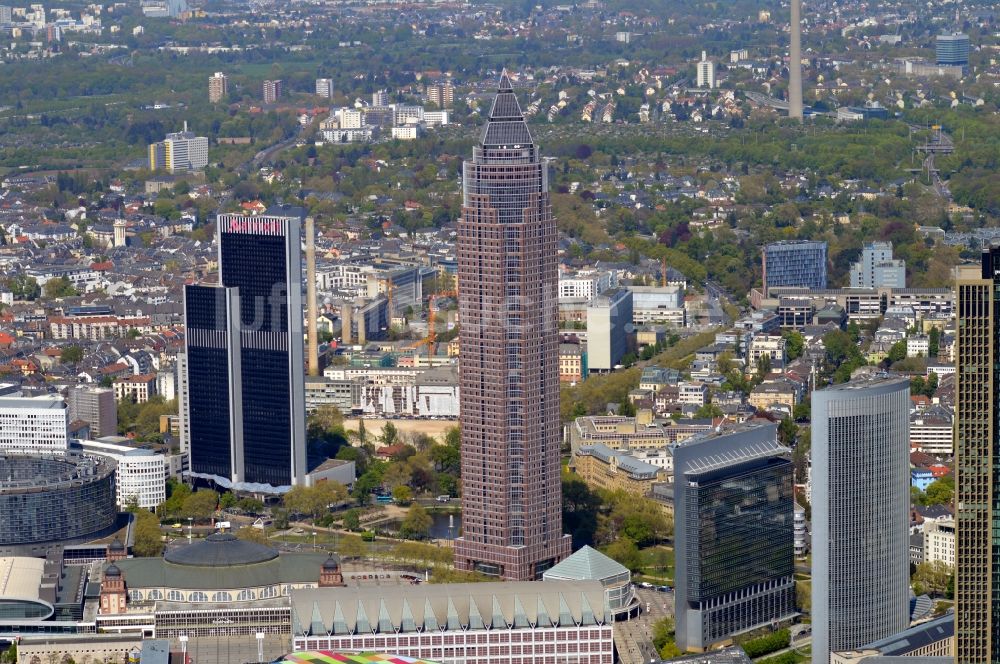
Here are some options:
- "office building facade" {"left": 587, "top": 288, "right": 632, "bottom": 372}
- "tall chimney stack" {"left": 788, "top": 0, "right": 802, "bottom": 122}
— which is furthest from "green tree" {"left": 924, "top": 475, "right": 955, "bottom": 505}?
"tall chimney stack" {"left": 788, "top": 0, "right": 802, "bottom": 122}

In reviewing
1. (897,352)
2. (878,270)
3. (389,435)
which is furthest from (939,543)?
(878,270)

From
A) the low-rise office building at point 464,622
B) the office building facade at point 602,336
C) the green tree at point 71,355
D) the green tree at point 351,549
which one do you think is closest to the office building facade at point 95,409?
the green tree at point 71,355

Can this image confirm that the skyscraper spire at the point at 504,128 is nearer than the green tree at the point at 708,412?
Yes

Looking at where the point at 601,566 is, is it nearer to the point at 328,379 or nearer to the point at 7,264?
the point at 328,379

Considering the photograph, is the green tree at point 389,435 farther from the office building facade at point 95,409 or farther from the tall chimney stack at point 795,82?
the tall chimney stack at point 795,82

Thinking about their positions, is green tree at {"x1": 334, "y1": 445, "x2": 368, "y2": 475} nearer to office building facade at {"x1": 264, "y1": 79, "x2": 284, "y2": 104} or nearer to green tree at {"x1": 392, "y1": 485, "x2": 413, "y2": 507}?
green tree at {"x1": 392, "y1": 485, "x2": 413, "y2": 507}

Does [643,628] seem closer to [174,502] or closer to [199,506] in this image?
[199,506]

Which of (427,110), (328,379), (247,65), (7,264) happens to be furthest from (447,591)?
(247,65)
